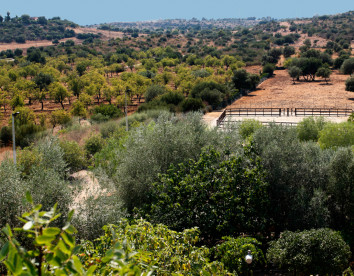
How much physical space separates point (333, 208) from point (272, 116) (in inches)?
1142

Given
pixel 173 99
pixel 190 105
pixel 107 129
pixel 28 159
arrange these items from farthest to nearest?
pixel 173 99 < pixel 190 105 < pixel 107 129 < pixel 28 159

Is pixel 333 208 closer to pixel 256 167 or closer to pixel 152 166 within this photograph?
pixel 256 167

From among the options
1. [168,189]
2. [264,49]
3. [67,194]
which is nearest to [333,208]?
[168,189]

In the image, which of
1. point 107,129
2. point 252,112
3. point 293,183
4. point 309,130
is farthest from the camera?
point 252,112

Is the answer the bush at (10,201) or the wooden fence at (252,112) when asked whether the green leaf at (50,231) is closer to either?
the bush at (10,201)

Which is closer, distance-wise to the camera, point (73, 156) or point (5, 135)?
point (73, 156)

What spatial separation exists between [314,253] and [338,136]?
1194 centimetres

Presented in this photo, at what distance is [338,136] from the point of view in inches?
884

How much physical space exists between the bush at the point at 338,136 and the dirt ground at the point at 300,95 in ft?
94.3

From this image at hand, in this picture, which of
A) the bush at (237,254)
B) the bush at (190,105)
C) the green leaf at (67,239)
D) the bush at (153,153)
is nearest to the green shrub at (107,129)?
the bush at (190,105)

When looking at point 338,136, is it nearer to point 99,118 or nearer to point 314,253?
point 314,253

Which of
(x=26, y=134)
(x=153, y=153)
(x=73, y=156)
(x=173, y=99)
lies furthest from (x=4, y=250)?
(x=173, y=99)

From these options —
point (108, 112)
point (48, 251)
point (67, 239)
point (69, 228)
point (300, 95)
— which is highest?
point (69, 228)

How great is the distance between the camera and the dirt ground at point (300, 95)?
5306 cm
